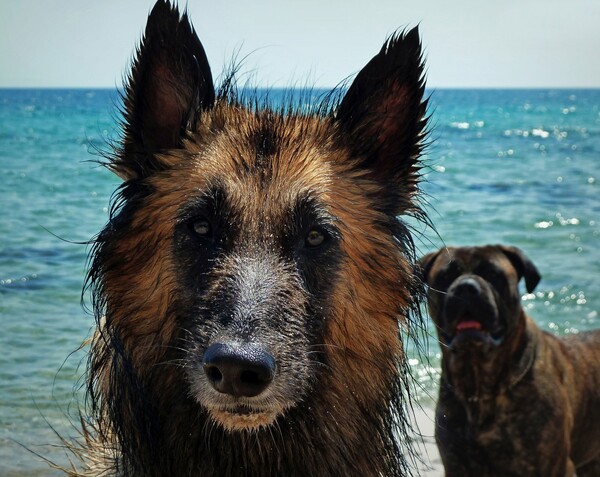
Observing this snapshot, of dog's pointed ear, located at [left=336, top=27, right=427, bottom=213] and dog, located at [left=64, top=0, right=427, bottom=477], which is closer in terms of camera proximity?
dog, located at [left=64, top=0, right=427, bottom=477]

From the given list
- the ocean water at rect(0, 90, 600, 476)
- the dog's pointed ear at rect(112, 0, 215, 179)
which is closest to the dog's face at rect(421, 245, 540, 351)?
the ocean water at rect(0, 90, 600, 476)

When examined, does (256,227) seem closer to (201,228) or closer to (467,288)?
(201,228)

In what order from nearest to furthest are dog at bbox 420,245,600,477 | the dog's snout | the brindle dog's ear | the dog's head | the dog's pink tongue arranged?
the dog's head < dog at bbox 420,245,600,477 < the dog's snout < the dog's pink tongue < the brindle dog's ear

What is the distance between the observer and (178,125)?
3.69 meters

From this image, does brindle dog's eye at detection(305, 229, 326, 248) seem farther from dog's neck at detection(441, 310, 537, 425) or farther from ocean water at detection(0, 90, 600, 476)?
dog's neck at detection(441, 310, 537, 425)

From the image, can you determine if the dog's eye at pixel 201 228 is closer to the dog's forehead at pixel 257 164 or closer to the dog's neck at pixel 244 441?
the dog's forehead at pixel 257 164

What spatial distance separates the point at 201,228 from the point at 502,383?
12.0ft

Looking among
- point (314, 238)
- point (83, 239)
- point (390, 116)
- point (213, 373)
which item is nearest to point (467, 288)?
point (390, 116)

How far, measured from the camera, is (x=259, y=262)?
3.34m

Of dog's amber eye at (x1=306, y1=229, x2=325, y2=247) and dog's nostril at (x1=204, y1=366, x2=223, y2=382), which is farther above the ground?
dog's amber eye at (x1=306, y1=229, x2=325, y2=247)

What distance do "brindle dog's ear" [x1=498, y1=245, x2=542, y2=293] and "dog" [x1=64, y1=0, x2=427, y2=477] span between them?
3223 millimetres

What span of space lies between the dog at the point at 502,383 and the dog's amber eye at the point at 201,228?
3112 millimetres

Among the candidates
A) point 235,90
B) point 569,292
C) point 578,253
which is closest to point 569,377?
point 235,90

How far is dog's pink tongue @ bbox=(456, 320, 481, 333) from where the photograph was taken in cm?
648
